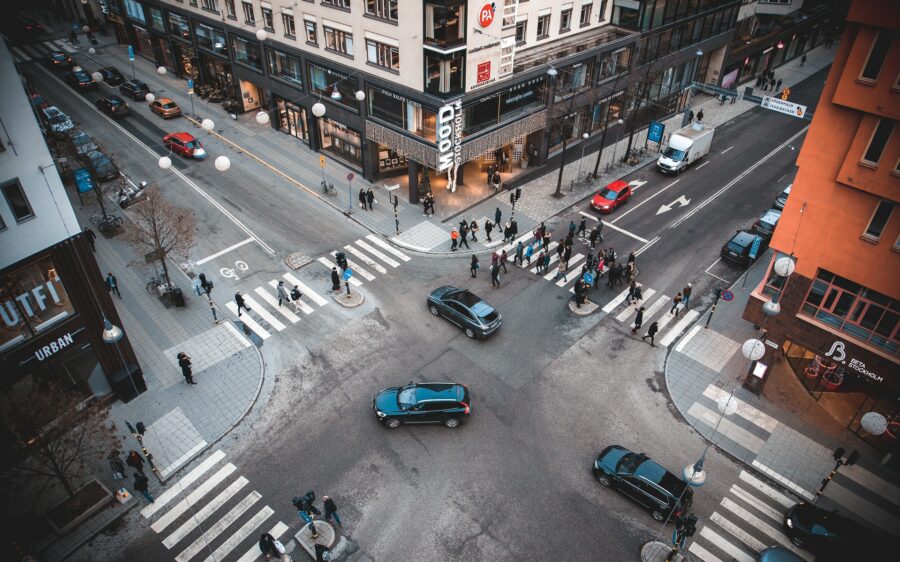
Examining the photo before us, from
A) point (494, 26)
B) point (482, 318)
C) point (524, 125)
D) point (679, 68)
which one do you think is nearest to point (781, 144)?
point (679, 68)

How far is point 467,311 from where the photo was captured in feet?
90.0

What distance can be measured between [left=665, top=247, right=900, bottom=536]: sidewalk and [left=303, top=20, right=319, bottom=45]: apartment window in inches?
1227

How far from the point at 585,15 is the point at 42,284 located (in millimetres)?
39510

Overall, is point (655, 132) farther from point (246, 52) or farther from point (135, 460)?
point (135, 460)

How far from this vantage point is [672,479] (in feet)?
66.6

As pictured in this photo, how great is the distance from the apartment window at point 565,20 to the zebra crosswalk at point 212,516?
1445 inches

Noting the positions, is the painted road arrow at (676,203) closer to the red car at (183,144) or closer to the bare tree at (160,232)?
the bare tree at (160,232)

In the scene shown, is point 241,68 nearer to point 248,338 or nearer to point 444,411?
point 248,338

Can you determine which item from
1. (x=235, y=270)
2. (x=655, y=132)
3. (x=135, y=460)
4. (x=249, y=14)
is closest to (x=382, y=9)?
(x=249, y=14)

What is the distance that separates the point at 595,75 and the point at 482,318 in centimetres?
2567

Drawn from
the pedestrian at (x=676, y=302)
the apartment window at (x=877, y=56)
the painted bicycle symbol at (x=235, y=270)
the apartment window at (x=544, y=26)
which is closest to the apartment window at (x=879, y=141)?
the apartment window at (x=877, y=56)

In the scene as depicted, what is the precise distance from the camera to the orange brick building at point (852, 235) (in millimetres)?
18500

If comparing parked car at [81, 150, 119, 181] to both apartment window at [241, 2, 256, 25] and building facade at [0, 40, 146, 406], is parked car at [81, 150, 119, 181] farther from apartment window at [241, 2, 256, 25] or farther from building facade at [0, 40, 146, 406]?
building facade at [0, 40, 146, 406]

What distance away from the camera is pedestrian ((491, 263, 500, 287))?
30.5 metres
